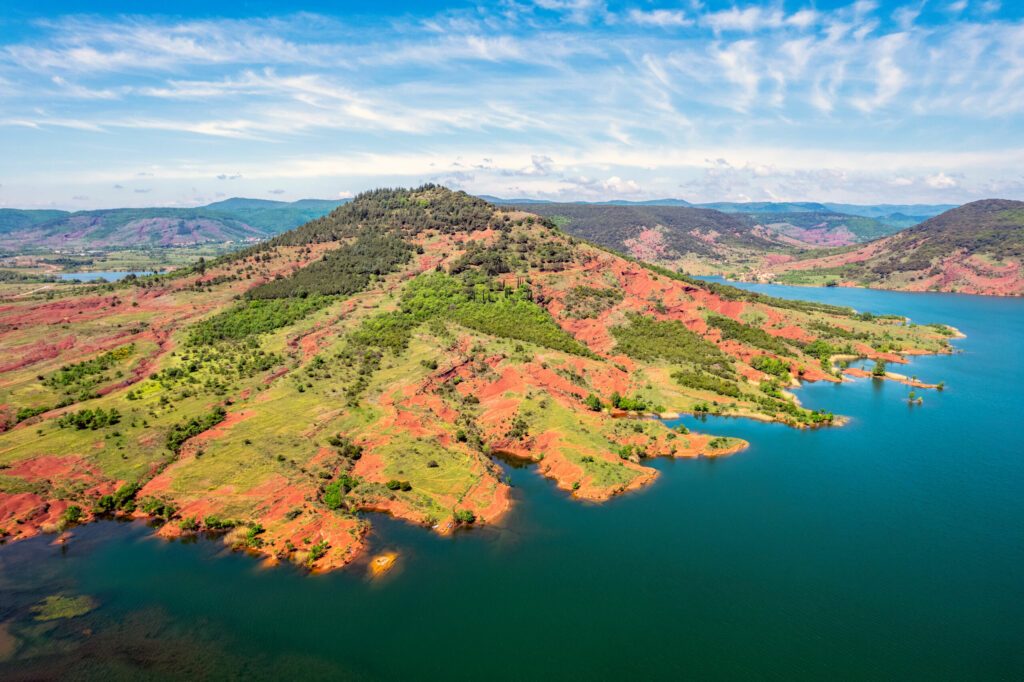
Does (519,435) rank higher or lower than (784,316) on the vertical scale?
lower

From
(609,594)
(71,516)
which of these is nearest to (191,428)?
(71,516)

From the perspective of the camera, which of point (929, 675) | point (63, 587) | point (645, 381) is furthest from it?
point (645, 381)

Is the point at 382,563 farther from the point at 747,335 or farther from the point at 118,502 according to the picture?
the point at 747,335

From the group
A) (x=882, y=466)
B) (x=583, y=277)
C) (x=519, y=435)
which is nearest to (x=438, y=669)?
(x=519, y=435)

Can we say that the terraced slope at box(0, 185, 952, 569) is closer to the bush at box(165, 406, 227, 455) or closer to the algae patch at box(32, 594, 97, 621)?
the bush at box(165, 406, 227, 455)

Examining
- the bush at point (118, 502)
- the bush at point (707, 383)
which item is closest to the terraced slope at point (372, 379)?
the bush at point (118, 502)

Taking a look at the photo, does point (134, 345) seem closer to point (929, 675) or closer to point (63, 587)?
point (63, 587)

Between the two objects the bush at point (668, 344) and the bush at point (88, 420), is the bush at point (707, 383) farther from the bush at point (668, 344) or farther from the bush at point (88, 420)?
the bush at point (88, 420)
